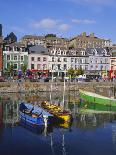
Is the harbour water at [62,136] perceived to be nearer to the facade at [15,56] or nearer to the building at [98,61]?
the facade at [15,56]

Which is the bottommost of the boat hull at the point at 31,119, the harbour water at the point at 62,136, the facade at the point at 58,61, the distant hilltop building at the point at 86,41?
the harbour water at the point at 62,136

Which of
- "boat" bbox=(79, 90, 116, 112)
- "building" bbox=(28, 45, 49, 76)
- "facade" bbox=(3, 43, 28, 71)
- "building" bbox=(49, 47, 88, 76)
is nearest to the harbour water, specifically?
"boat" bbox=(79, 90, 116, 112)

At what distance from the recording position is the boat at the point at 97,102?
6439cm

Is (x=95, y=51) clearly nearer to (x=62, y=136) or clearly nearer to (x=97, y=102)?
(x=97, y=102)

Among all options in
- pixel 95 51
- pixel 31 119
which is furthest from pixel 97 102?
pixel 95 51

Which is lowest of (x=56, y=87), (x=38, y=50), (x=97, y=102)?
(x=97, y=102)

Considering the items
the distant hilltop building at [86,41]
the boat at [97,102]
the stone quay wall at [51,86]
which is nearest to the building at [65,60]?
the stone quay wall at [51,86]

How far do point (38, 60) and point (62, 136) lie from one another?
222 feet

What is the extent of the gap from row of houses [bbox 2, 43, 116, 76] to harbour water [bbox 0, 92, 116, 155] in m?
50.3

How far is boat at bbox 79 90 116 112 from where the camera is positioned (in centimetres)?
6439

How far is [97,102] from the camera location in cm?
6894

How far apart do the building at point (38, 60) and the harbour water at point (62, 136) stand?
168ft

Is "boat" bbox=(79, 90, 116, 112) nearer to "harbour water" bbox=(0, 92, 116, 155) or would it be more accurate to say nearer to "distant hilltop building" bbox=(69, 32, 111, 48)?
"harbour water" bbox=(0, 92, 116, 155)

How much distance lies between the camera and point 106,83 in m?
90.9
